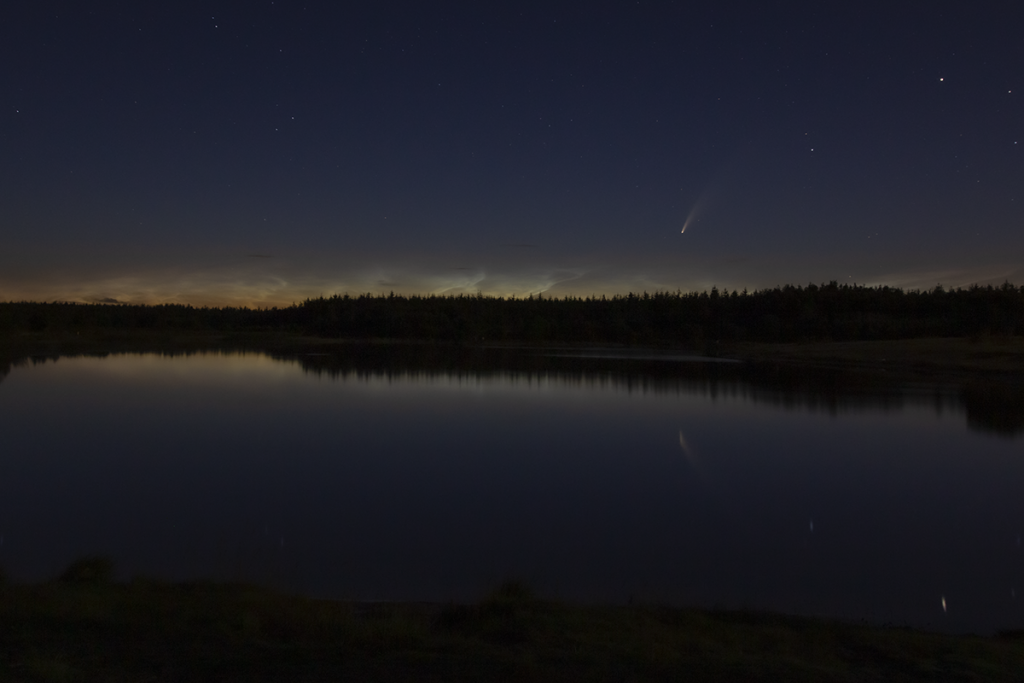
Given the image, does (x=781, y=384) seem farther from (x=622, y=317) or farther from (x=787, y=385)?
(x=622, y=317)

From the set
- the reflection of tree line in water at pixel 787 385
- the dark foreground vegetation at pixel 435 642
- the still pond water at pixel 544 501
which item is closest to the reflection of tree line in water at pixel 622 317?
the reflection of tree line in water at pixel 787 385

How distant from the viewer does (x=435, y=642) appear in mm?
4480

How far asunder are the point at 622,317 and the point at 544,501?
96928mm

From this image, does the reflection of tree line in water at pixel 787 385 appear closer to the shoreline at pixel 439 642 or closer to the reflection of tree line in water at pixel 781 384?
the reflection of tree line in water at pixel 781 384

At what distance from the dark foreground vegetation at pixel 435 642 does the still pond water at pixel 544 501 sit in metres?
0.91

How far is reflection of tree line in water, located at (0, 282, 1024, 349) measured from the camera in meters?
69.6

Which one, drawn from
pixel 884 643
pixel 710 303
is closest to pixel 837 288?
pixel 710 303

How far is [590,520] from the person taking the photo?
8883mm

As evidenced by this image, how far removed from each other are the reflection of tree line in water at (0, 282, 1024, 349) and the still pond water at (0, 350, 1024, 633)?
55.6 m

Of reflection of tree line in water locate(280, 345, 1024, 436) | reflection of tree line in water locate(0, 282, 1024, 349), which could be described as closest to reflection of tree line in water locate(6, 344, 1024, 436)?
reflection of tree line in water locate(280, 345, 1024, 436)

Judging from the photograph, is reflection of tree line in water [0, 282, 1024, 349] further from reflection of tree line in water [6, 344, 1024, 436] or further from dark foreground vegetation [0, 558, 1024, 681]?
dark foreground vegetation [0, 558, 1024, 681]

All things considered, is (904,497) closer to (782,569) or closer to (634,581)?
(782,569)

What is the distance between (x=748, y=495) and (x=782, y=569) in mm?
3176

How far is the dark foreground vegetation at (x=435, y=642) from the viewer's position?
400cm
